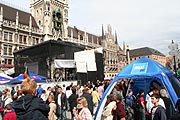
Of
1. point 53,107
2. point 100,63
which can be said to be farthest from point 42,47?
point 53,107

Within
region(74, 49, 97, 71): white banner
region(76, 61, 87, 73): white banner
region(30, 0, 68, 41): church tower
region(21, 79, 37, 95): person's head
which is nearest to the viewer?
region(21, 79, 37, 95): person's head

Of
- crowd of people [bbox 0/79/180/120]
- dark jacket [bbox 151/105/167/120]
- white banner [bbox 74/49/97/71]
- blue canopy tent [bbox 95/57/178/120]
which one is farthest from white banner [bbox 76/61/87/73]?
dark jacket [bbox 151/105/167/120]

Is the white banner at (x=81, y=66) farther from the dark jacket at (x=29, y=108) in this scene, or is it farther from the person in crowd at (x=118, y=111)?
the dark jacket at (x=29, y=108)

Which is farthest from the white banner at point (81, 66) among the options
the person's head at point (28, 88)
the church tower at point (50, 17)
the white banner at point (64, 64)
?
the church tower at point (50, 17)

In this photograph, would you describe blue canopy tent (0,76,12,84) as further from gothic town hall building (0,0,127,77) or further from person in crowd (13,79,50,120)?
gothic town hall building (0,0,127,77)

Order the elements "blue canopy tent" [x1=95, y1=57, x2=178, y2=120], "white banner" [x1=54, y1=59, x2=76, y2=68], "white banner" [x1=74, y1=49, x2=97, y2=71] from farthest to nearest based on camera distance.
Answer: "white banner" [x1=74, y1=49, x2=97, y2=71] < "white banner" [x1=54, y1=59, x2=76, y2=68] < "blue canopy tent" [x1=95, y1=57, x2=178, y2=120]

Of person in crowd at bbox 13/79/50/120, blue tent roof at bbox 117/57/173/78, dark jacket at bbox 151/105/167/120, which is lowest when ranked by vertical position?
dark jacket at bbox 151/105/167/120

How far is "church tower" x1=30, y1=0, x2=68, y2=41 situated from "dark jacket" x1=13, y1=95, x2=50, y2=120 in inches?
1700

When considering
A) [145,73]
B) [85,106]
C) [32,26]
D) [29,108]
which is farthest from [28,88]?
[32,26]

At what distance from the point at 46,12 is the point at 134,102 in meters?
42.5

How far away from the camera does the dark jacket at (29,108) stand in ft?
8.19

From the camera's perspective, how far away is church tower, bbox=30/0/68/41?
45062 mm

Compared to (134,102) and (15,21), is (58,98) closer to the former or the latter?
(134,102)

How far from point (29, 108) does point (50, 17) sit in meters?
45.5
